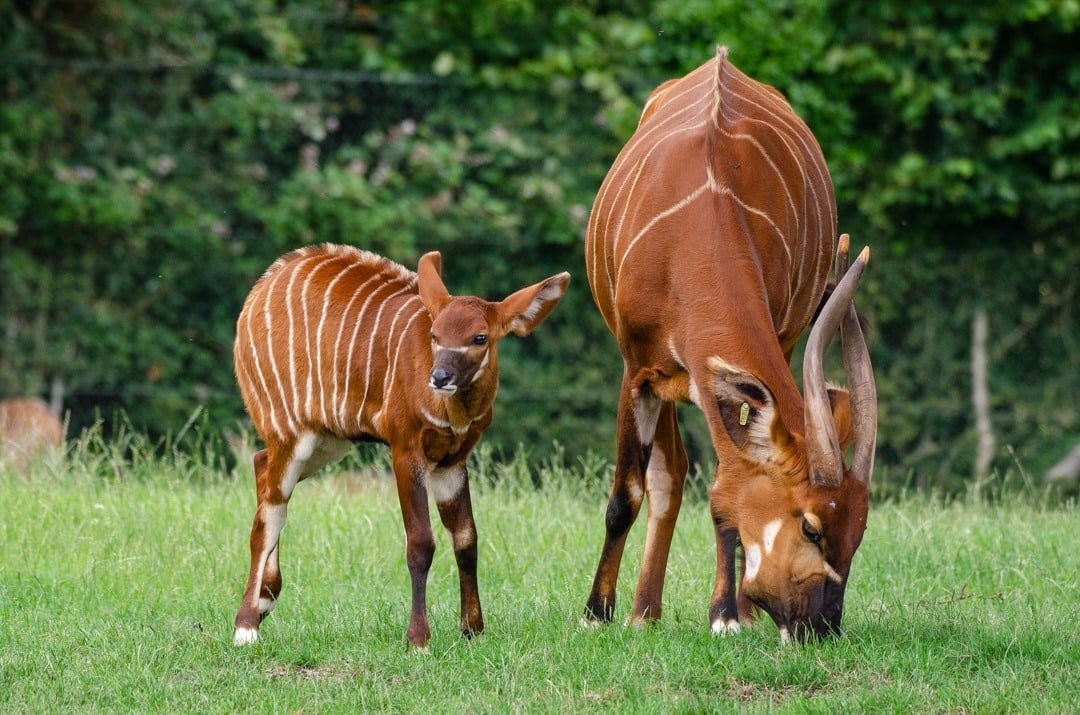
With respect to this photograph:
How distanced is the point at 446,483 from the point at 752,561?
1084 mm

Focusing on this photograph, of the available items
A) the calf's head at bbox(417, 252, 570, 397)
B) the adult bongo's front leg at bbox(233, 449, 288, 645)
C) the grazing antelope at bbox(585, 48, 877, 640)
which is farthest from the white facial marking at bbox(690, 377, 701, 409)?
the adult bongo's front leg at bbox(233, 449, 288, 645)

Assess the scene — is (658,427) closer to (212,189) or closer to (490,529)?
(490,529)

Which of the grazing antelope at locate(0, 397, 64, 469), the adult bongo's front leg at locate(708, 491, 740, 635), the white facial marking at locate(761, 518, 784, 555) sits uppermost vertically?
the white facial marking at locate(761, 518, 784, 555)

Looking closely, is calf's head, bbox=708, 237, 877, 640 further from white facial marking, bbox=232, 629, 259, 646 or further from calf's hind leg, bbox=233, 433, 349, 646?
white facial marking, bbox=232, 629, 259, 646

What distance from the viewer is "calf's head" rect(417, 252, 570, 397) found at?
16.5ft

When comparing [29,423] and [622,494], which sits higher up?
[622,494]

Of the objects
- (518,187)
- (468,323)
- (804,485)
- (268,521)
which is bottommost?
(268,521)

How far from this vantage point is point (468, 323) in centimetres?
512

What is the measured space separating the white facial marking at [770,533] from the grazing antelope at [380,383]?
1.02 m

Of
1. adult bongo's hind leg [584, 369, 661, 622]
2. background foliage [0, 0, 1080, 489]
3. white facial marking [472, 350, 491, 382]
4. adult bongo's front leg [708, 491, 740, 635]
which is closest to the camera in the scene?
white facial marking [472, 350, 491, 382]

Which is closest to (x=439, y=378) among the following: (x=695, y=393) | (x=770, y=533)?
(x=695, y=393)

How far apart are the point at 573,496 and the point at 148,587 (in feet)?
9.32

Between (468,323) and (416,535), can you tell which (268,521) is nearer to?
(416,535)

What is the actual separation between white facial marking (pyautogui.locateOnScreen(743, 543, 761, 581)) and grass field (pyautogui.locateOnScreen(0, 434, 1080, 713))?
249mm
